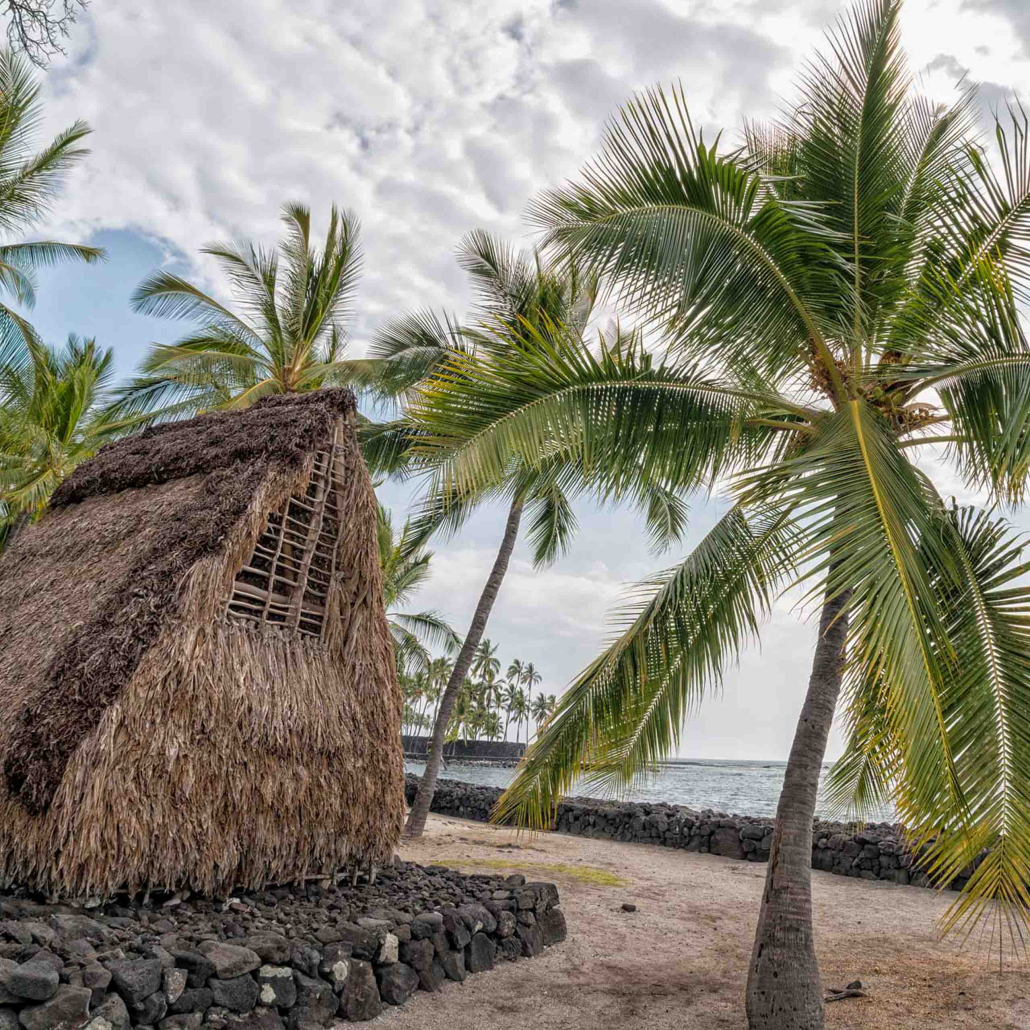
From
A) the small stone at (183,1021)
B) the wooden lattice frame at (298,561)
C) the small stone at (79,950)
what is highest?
the wooden lattice frame at (298,561)

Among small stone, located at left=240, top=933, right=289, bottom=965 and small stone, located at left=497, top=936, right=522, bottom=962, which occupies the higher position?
small stone, located at left=240, top=933, right=289, bottom=965

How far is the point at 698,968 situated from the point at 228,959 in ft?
14.5

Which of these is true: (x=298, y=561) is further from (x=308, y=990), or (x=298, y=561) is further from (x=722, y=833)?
(x=722, y=833)

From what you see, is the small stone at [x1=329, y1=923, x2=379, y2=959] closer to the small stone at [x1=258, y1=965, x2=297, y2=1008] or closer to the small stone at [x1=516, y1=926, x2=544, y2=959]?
the small stone at [x1=258, y1=965, x2=297, y2=1008]

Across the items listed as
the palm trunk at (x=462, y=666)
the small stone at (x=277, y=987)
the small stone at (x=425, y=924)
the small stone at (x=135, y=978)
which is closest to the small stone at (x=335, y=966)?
the small stone at (x=277, y=987)

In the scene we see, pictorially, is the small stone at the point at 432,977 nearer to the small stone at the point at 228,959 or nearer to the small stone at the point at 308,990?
the small stone at the point at 308,990

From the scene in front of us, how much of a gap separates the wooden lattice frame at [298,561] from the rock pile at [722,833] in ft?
25.2

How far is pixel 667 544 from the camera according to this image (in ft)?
58.1

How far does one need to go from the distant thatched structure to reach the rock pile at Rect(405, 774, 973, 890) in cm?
720

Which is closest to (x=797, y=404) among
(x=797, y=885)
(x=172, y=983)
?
(x=797, y=885)

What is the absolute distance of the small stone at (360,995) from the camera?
214 inches

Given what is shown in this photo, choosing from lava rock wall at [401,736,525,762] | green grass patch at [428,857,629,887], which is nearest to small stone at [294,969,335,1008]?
green grass patch at [428,857,629,887]

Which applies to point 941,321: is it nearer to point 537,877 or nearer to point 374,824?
point 374,824

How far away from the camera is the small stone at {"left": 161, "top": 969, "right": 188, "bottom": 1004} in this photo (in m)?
4.52
